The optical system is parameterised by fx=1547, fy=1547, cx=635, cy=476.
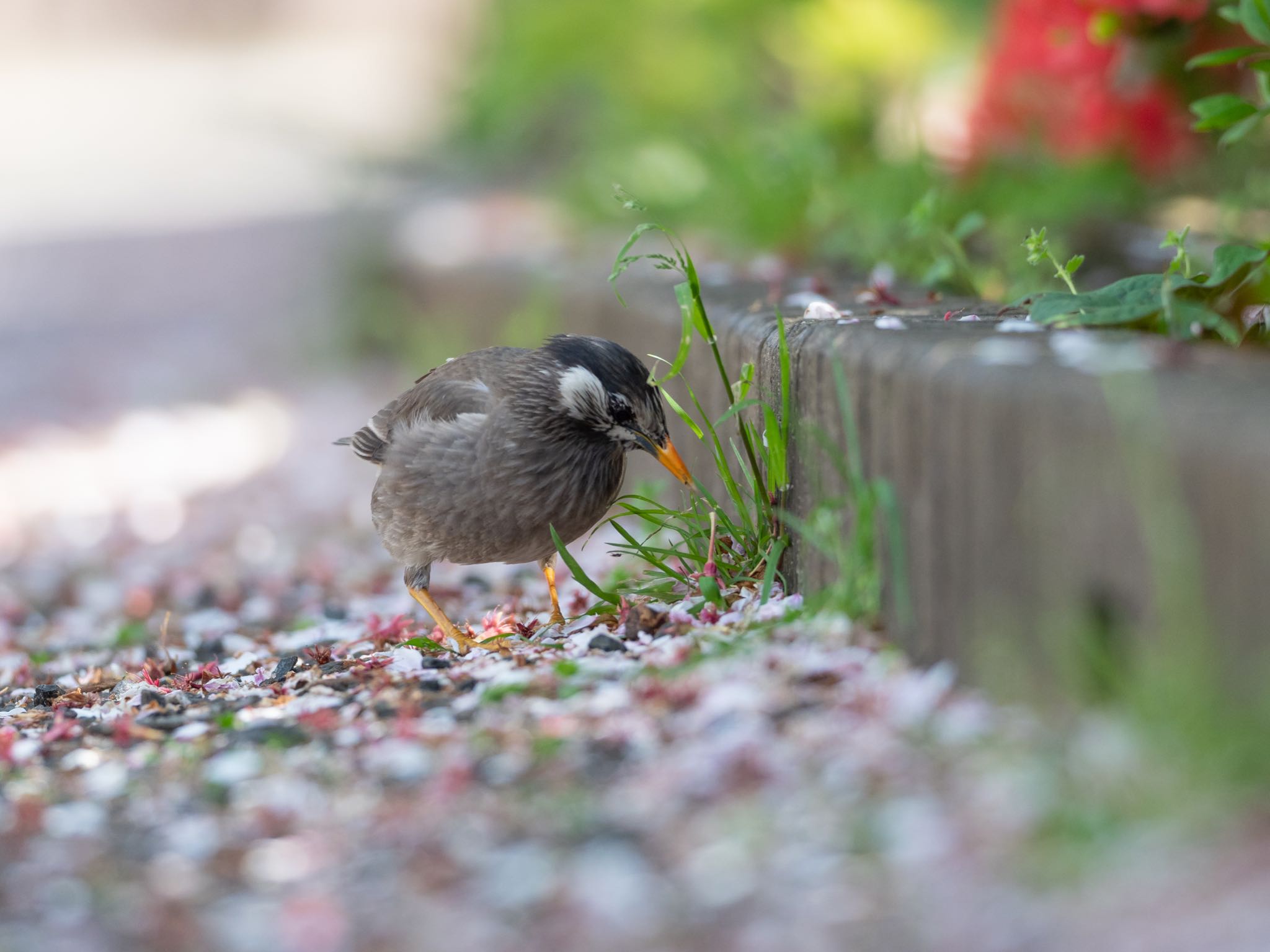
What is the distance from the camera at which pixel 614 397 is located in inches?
147

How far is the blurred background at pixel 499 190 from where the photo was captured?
5875 mm

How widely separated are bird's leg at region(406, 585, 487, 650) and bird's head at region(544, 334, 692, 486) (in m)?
0.59

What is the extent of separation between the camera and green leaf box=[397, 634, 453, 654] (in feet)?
11.5

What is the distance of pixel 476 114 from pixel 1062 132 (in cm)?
724

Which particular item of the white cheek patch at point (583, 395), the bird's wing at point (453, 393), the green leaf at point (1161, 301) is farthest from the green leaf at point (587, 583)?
the green leaf at point (1161, 301)

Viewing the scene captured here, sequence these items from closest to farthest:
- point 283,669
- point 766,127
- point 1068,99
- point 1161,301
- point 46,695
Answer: point 1161,301 → point 283,669 → point 46,695 → point 1068,99 → point 766,127

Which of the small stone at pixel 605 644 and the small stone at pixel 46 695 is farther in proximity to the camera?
the small stone at pixel 46 695

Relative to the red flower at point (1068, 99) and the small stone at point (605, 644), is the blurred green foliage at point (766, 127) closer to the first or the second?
the red flower at point (1068, 99)

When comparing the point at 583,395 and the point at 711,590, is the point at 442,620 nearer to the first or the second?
the point at 583,395

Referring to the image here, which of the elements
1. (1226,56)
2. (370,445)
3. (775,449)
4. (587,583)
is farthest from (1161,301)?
(370,445)

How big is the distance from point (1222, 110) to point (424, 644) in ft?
6.92

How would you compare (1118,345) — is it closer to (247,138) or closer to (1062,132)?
(1062,132)

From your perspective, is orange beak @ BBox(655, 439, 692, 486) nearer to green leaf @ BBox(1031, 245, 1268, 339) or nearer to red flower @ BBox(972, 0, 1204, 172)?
green leaf @ BBox(1031, 245, 1268, 339)

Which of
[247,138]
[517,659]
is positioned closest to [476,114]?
[247,138]
